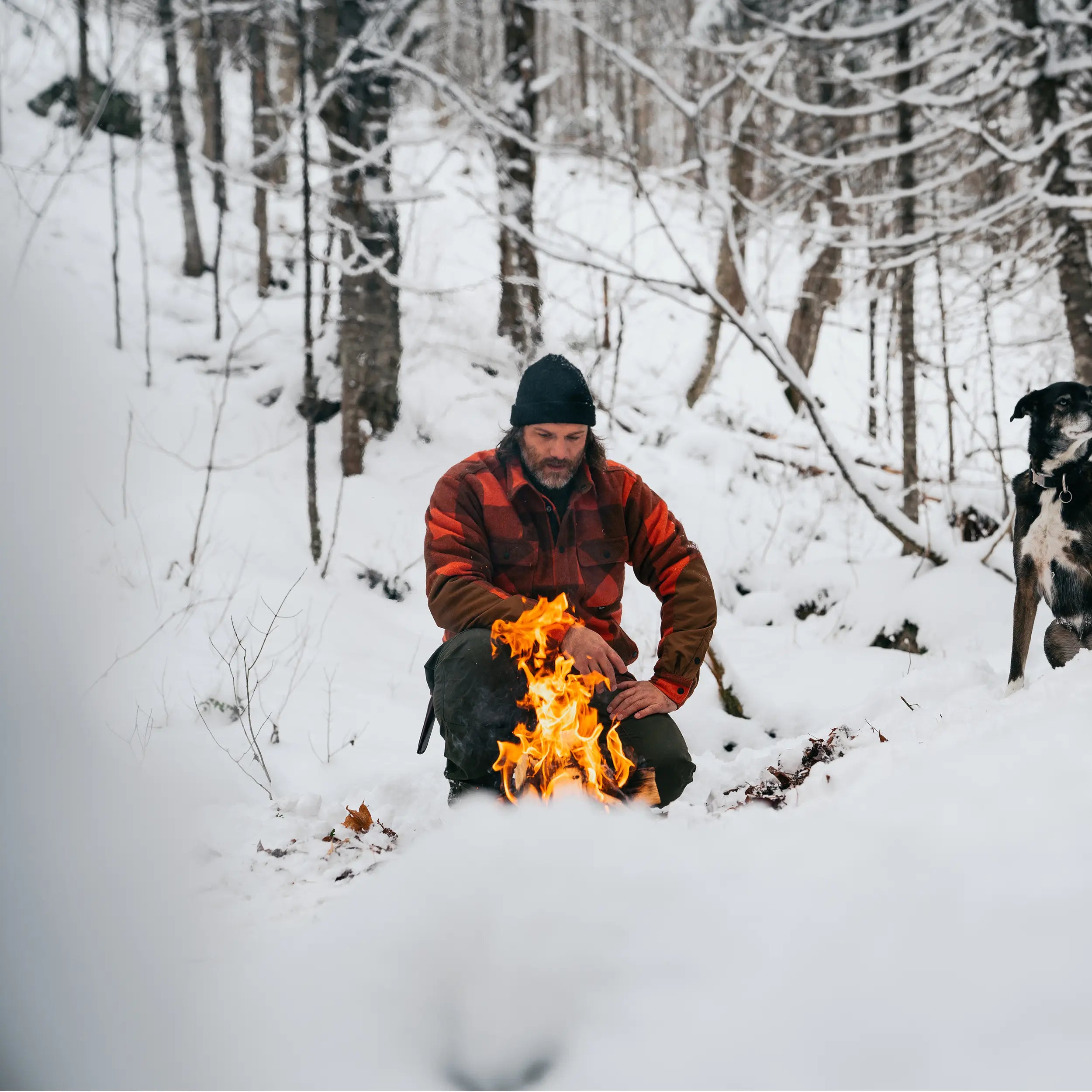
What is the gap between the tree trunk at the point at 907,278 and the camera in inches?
250

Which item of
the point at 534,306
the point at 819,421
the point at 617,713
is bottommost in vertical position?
the point at 617,713

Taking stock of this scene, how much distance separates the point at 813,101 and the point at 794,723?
8170mm

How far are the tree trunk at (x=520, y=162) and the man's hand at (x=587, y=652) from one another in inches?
240

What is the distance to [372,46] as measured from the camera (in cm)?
699

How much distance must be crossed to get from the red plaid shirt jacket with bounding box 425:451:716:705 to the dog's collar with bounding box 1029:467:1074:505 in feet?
4.55

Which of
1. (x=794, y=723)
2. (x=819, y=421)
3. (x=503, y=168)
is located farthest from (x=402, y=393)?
(x=794, y=723)

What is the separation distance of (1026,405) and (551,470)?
191 centimetres

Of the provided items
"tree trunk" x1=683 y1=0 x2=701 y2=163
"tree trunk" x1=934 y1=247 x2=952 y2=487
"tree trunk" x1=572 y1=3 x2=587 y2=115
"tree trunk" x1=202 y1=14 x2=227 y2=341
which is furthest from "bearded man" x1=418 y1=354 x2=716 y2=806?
"tree trunk" x1=572 y1=3 x2=587 y2=115

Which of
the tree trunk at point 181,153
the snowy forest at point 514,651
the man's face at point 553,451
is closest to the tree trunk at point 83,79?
the snowy forest at point 514,651

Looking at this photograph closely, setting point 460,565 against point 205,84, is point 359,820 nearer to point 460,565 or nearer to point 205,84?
point 460,565

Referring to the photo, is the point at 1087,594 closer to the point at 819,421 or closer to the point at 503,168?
the point at 819,421

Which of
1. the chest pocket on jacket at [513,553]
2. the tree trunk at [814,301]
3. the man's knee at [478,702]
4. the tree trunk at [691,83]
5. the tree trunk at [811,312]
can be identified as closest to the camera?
the man's knee at [478,702]

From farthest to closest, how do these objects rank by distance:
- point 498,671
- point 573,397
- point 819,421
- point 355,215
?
point 355,215 < point 819,421 < point 573,397 < point 498,671

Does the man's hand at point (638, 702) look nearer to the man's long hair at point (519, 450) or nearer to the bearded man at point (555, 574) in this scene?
the bearded man at point (555, 574)
